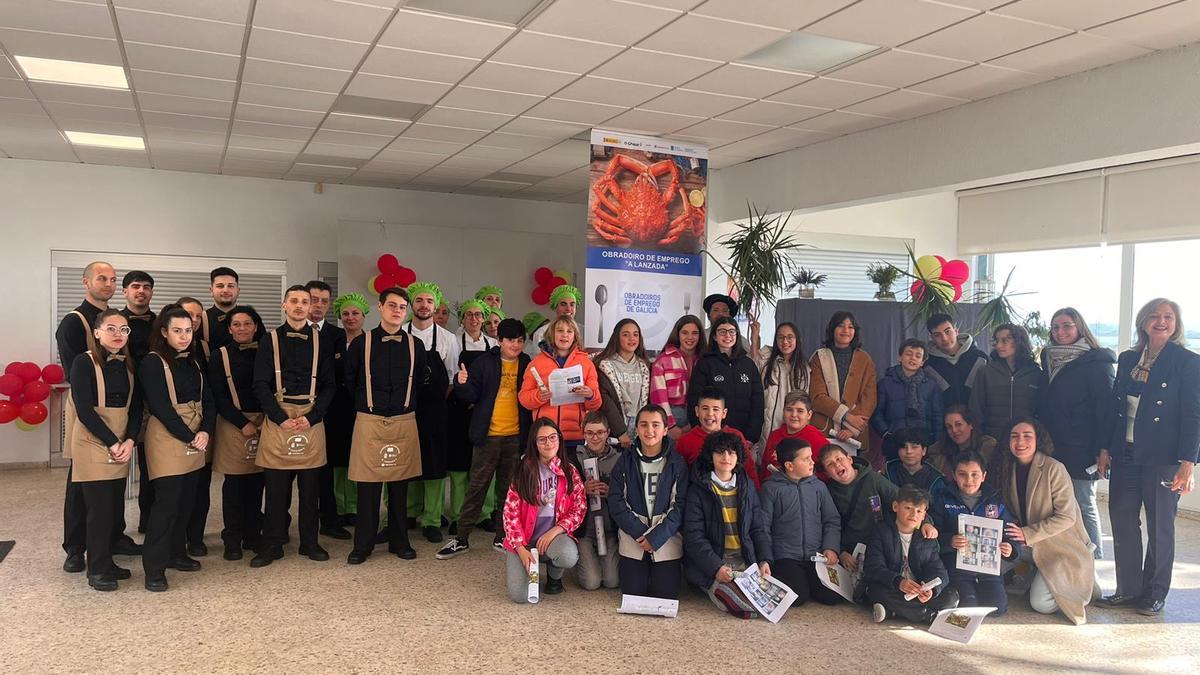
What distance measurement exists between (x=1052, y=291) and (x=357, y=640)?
7050 mm

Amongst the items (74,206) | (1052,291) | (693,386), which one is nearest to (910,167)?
(693,386)

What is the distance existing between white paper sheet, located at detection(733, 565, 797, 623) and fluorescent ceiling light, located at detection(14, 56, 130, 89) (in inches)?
177

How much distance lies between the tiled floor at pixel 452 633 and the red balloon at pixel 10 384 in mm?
3231

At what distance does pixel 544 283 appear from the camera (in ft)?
32.4

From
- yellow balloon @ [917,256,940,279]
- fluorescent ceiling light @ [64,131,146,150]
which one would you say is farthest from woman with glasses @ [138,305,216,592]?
yellow balloon @ [917,256,940,279]

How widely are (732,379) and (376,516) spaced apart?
7.37 feet

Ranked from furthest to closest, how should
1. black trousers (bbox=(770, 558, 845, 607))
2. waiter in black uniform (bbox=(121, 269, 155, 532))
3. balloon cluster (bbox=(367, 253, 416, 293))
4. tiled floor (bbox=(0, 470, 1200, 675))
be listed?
balloon cluster (bbox=(367, 253, 416, 293)), waiter in black uniform (bbox=(121, 269, 155, 532)), black trousers (bbox=(770, 558, 845, 607)), tiled floor (bbox=(0, 470, 1200, 675))

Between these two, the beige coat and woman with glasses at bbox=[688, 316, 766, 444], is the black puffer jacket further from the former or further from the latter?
woman with glasses at bbox=[688, 316, 766, 444]

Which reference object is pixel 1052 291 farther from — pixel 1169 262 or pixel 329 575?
pixel 329 575

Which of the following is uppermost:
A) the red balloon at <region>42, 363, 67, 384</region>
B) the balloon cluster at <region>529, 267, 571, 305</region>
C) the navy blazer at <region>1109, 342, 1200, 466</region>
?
the balloon cluster at <region>529, 267, 571, 305</region>

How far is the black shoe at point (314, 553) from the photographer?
5062 mm

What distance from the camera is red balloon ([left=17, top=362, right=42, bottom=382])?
7.59m

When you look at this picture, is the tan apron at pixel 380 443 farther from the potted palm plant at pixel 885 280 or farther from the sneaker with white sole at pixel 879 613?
the potted palm plant at pixel 885 280

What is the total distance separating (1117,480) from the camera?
4574 mm
